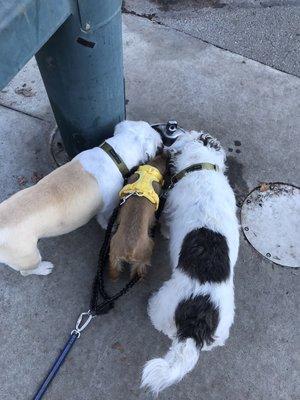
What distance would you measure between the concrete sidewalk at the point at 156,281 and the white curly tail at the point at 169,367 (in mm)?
753

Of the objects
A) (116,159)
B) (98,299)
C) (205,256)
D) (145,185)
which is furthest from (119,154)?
(98,299)

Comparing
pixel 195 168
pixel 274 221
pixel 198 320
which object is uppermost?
pixel 195 168

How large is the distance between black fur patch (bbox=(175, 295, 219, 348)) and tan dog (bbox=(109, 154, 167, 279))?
506mm

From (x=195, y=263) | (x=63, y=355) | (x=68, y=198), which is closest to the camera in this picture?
(x=195, y=263)


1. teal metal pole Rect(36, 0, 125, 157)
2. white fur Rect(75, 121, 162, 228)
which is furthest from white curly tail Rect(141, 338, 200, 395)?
teal metal pole Rect(36, 0, 125, 157)

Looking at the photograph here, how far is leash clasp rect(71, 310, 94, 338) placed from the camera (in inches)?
110

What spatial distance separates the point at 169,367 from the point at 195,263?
0.62 meters

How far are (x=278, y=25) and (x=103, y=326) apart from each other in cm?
411

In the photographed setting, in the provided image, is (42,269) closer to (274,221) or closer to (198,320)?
(198,320)

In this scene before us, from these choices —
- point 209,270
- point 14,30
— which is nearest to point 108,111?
point 14,30

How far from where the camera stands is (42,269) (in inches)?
119

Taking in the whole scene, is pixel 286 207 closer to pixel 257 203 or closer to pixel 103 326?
pixel 257 203

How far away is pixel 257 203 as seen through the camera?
3.48 metres

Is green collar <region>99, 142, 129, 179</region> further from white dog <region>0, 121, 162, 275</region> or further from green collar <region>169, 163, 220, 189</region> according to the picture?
green collar <region>169, 163, 220, 189</region>
